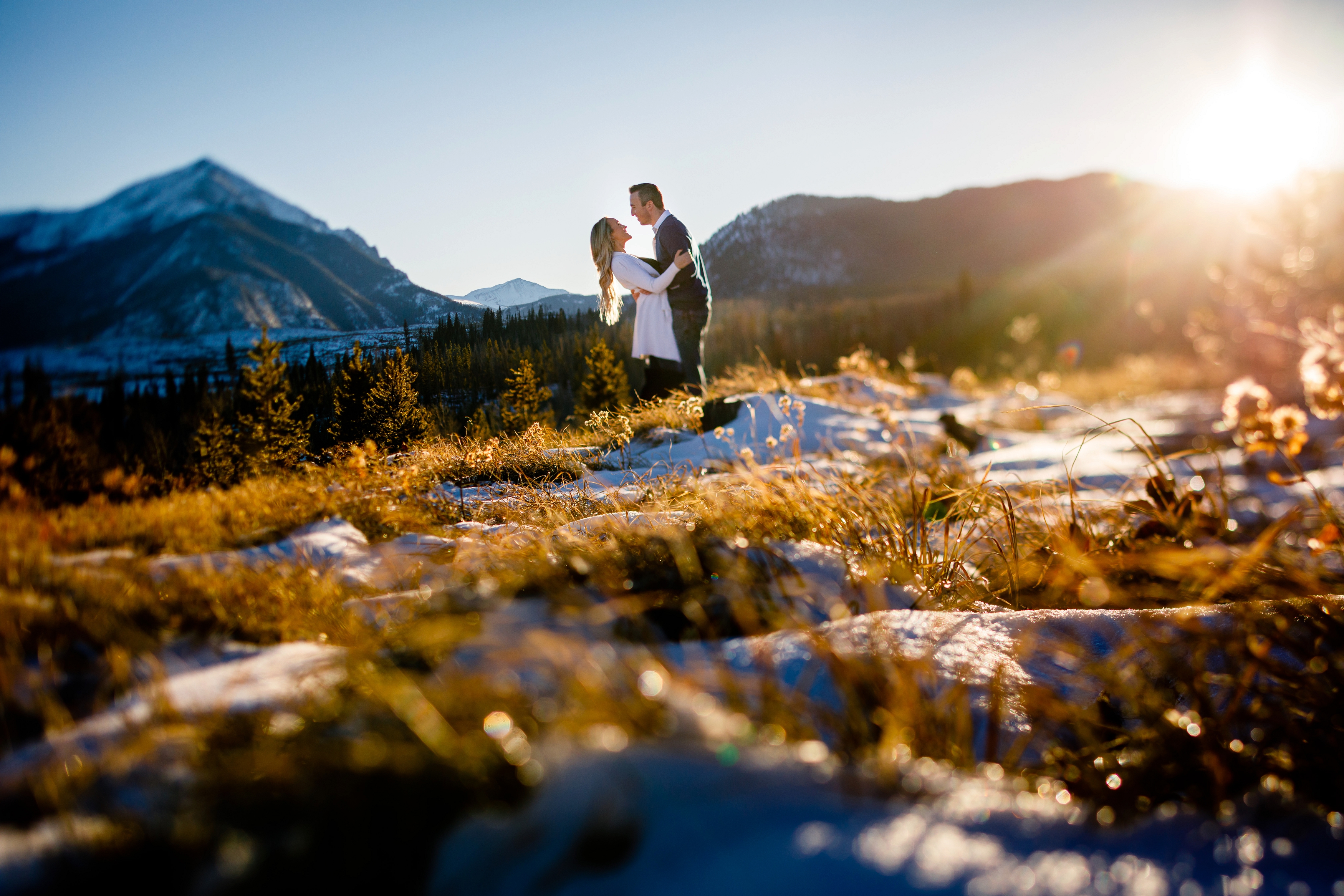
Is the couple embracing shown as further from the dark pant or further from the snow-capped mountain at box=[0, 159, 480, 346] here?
the snow-capped mountain at box=[0, 159, 480, 346]

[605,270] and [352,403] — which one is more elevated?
[605,270]

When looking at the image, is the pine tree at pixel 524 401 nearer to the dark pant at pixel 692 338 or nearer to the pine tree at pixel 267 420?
the pine tree at pixel 267 420

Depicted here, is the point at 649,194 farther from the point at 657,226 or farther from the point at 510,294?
the point at 510,294

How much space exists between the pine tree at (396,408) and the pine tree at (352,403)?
0.01m

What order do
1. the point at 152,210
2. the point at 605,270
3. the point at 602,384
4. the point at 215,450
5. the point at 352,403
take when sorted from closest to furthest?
the point at 215,450 < the point at 152,210 < the point at 352,403 < the point at 602,384 < the point at 605,270

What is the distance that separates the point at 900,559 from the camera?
2225mm

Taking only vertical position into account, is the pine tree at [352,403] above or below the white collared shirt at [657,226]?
below

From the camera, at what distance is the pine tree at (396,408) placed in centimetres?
207

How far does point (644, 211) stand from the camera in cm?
321

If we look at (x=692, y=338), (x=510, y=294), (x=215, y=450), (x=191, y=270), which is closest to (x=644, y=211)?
(x=692, y=338)

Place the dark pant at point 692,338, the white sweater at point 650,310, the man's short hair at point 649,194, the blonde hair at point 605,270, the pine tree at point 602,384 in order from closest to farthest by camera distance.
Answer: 1. the pine tree at point 602,384
2. the blonde hair at point 605,270
3. the white sweater at point 650,310
4. the man's short hair at point 649,194
5. the dark pant at point 692,338

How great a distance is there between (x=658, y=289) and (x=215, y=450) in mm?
1931

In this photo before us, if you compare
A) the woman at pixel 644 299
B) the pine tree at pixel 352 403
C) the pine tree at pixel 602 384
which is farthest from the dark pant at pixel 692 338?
the pine tree at pixel 352 403

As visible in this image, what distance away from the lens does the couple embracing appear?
2865 mm
